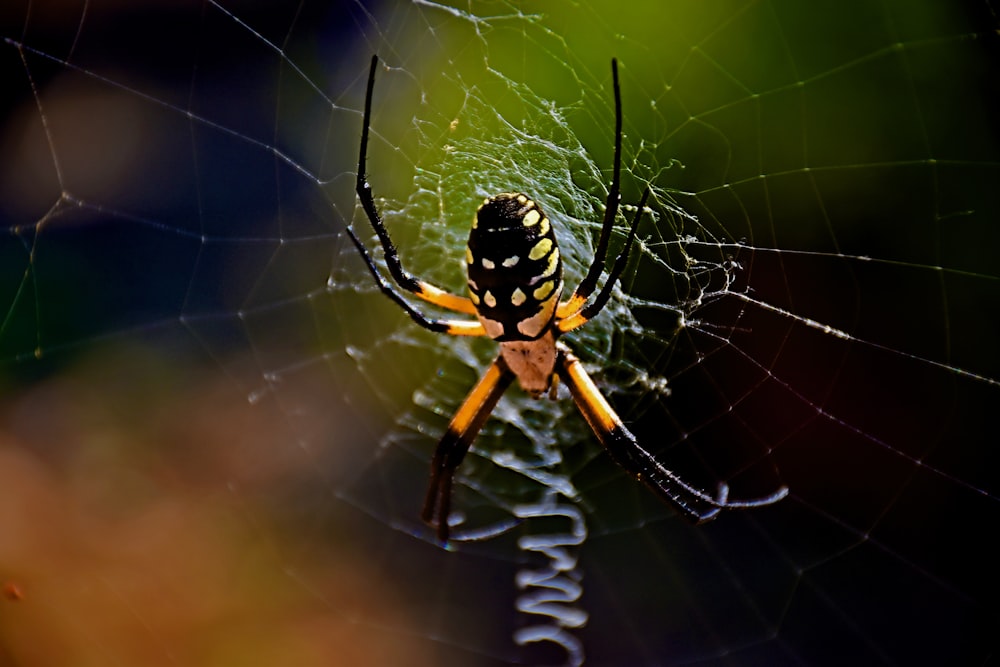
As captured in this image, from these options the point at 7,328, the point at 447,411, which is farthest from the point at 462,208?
the point at 7,328

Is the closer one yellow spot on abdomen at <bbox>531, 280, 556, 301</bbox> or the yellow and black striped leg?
yellow spot on abdomen at <bbox>531, 280, 556, 301</bbox>

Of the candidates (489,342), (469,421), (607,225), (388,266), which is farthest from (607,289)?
(489,342)

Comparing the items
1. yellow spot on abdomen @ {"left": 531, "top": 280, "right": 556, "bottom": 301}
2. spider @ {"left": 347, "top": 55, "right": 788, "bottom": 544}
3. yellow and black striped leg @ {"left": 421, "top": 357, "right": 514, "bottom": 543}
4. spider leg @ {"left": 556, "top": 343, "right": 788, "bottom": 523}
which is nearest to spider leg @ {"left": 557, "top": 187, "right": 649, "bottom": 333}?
spider @ {"left": 347, "top": 55, "right": 788, "bottom": 544}

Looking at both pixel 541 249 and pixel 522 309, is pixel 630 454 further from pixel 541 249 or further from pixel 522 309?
pixel 541 249

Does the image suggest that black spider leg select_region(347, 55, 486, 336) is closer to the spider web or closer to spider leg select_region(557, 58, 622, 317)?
spider leg select_region(557, 58, 622, 317)

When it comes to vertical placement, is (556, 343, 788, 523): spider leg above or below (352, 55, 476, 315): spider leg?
below

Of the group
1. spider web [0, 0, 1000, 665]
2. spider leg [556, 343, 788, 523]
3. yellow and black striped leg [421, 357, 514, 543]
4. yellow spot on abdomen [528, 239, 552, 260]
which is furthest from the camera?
yellow and black striped leg [421, 357, 514, 543]

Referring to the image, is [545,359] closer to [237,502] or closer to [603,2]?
[603,2]
